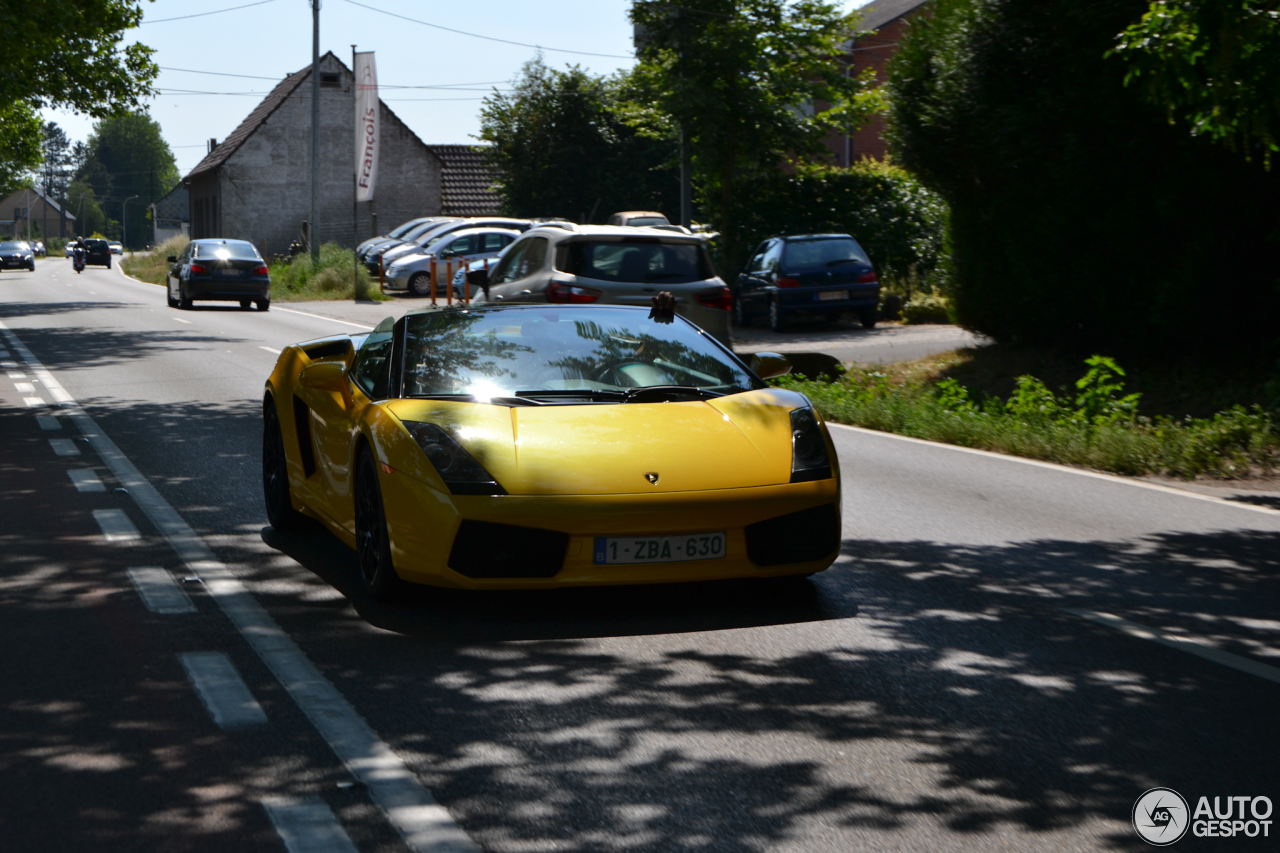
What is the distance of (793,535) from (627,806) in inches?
92.3

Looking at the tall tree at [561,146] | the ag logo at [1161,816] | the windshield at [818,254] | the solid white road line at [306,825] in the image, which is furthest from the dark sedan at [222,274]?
the ag logo at [1161,816]

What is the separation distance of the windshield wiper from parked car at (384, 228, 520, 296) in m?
31.8

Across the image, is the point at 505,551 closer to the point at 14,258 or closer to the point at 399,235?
the point at 399,235

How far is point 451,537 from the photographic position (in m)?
5.65

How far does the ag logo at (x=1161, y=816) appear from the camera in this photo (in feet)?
12.0

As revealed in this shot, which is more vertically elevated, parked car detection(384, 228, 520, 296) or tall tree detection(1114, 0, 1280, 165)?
tall tree detection(1114, 0, 1280, 165)

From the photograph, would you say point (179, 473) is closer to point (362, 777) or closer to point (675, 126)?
point (362, 777)

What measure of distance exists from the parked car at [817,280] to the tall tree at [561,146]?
26.5m

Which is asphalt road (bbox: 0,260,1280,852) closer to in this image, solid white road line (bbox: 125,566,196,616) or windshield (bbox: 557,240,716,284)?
solid white road line (bbox: 125,566,196,616)

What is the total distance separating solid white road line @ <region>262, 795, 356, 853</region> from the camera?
3.53 meters

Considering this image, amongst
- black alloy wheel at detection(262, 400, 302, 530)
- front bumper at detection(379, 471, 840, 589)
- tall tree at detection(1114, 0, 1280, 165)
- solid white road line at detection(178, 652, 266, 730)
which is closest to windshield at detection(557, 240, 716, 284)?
tall tree at detection(1114, 0, 1280, 165)

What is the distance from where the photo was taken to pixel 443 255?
38250mm

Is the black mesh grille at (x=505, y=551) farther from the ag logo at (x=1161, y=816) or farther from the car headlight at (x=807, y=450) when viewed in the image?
the ag logo at (x=1161, y=816)

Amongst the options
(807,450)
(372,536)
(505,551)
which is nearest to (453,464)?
(505,551)
